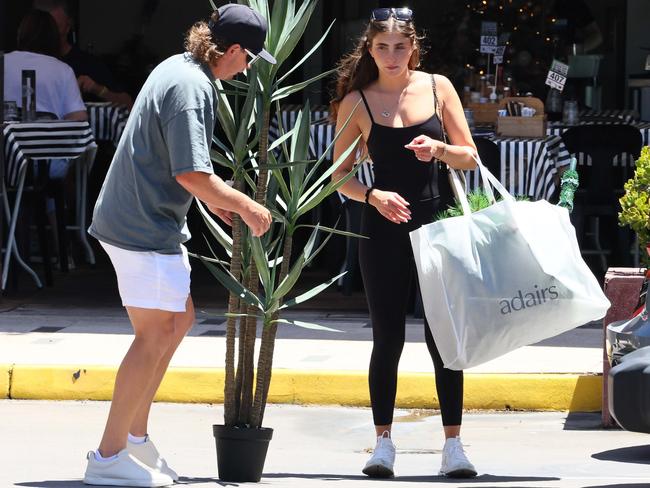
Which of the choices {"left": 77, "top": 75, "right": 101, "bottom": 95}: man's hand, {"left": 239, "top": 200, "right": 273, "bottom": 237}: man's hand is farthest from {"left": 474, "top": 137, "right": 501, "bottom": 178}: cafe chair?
{"left": 239, "top": 200, "right": 273, "bottom": 237}: man's hand

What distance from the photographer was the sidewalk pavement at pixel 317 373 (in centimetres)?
742

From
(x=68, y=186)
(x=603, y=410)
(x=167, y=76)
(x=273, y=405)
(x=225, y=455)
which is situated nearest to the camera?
(x=167, y=76)

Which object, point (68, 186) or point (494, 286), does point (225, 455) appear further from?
point (68, 186)

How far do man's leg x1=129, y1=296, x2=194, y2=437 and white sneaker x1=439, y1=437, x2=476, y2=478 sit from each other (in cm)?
115

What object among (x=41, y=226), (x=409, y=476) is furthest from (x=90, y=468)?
(x=41, y=226)

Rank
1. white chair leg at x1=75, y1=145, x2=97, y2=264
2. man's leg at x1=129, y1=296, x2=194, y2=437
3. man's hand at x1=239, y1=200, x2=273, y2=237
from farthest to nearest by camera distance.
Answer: white chair leg at x1=75, y1=145, x2=97, y2=264, man's leg at x1=129, y1=296, x2=194, y2=437, man's hand at x1=239, y1=200, x2=273, y2=237

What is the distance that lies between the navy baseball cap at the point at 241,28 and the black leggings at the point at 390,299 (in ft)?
3.02

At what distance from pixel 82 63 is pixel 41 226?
2.53 m

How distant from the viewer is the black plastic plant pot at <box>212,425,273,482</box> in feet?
18.2

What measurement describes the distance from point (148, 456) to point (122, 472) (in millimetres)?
184

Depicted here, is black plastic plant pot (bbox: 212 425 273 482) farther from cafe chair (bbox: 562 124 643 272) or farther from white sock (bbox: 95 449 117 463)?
cafe chair (bbox: 562 124 643 272)

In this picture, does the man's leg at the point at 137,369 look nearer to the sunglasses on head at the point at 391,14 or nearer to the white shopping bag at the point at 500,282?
the white shopping bag at the point at 500,282

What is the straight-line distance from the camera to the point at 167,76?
5188 mm

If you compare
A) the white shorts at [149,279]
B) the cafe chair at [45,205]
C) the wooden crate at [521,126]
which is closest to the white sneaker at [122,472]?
the white shorts at [149,279]
